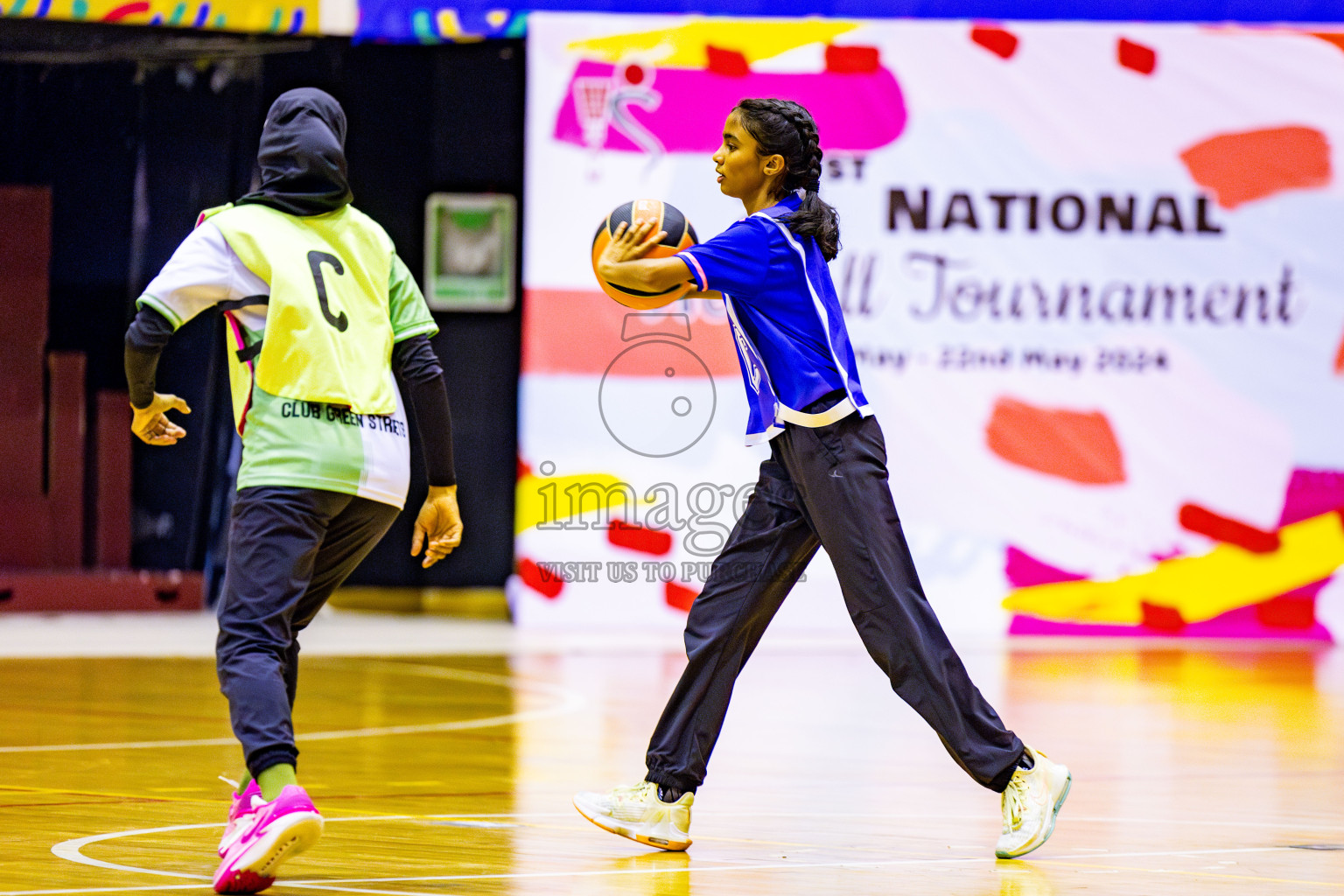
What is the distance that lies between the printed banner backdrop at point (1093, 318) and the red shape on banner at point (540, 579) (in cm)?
1

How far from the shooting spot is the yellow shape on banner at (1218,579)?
401 inches

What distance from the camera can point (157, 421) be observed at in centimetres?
365

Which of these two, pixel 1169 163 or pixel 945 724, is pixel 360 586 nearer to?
pixel 1169 163

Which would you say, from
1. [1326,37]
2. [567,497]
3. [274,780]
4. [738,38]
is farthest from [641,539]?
[274,780]

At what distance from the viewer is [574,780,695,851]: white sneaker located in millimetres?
3930

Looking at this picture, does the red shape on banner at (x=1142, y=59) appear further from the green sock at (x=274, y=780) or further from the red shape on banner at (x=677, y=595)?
the green sock at (x=274, y=780)

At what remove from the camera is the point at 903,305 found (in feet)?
33.3

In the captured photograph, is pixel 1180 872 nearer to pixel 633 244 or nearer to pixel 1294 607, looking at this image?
A: pixel 633 244

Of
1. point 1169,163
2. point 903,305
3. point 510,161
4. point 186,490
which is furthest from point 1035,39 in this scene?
point 186,490

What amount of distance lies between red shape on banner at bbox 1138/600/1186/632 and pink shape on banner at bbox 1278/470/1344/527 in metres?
0.78

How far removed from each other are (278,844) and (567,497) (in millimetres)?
6835

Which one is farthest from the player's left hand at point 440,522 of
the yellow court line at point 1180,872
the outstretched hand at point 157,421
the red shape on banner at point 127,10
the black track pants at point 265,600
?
the red shape on banner at point 127,10

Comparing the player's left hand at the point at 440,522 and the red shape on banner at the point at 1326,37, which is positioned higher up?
the red shape on banner at the point at 1326,37

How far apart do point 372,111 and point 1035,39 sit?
384 centimetres
